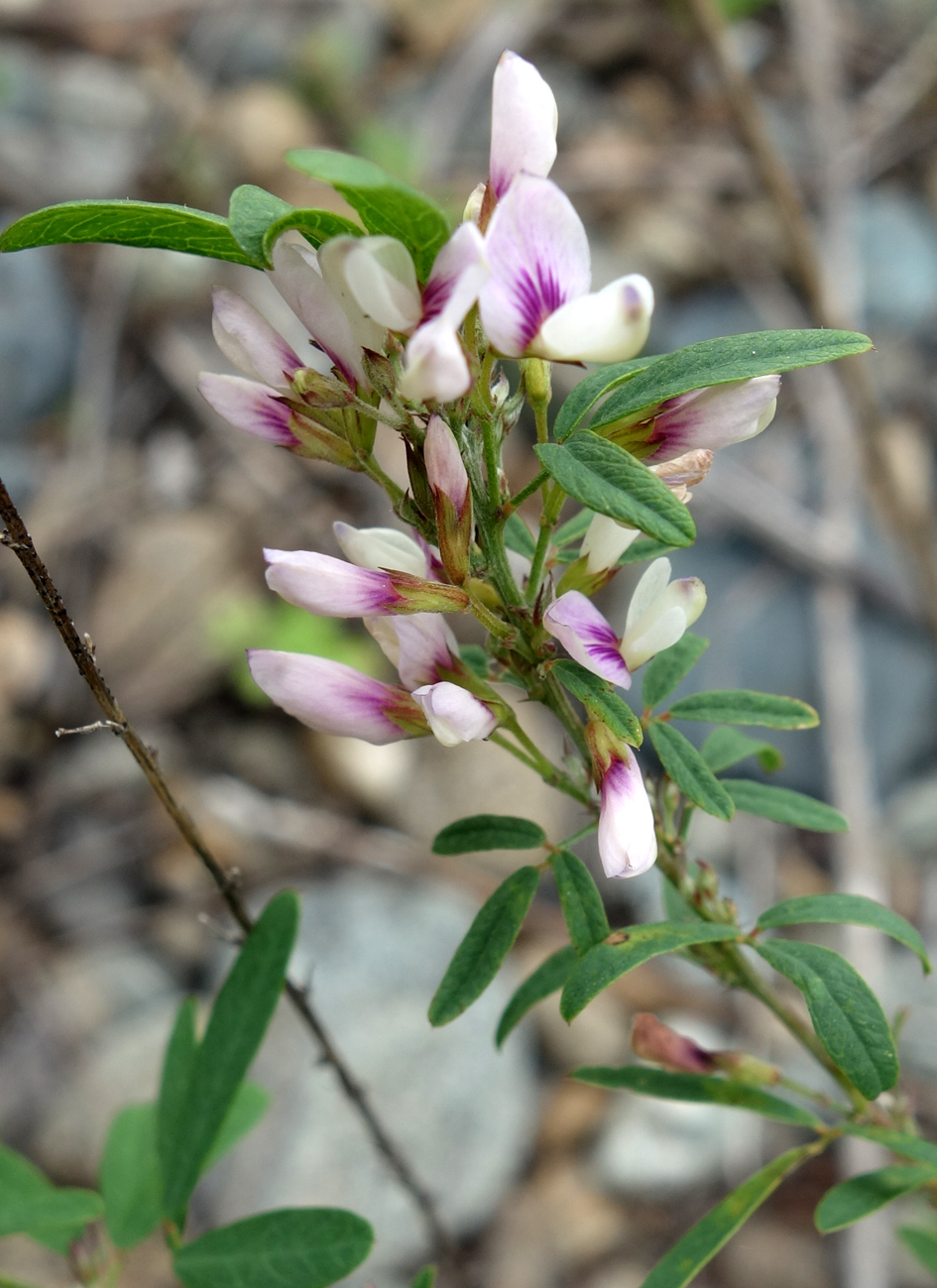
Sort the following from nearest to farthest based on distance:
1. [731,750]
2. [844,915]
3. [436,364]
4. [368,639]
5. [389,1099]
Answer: [436,364], [844,915], [731,750], [389,1099], [368,639]

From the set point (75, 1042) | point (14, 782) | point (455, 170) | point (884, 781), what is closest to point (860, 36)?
point (455, 170)

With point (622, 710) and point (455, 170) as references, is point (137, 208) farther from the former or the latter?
Result: point (455, 170)

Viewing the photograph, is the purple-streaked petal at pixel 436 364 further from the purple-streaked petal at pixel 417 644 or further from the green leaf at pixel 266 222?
the purple-streaked petal at pixel 417 644

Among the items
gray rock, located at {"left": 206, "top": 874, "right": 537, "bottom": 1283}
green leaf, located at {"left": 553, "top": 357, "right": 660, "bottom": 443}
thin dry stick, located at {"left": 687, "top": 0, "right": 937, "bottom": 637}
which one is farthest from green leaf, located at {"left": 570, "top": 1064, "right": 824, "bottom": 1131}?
thin dry stick, located at {"left": 687, "top": 0, "right": 937, "bottom": 637}

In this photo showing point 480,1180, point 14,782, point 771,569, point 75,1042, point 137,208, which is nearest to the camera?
point 137,208

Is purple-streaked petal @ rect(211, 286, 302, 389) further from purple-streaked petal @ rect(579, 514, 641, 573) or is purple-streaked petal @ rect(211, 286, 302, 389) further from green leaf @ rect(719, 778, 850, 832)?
green leaf @ rect(719, 778, 850, 832)

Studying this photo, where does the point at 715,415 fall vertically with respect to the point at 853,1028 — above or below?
above

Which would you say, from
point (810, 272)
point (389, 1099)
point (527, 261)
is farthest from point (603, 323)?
point (389, 1099)

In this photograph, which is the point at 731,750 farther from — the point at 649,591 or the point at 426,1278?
the point at 426,1278
